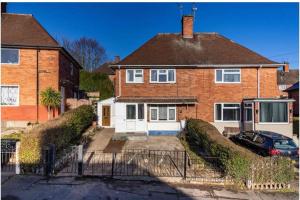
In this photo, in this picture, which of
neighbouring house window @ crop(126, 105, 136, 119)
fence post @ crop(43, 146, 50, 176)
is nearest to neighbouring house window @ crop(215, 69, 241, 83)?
neighbouring house window @ crop(126, 105, 136, 119)

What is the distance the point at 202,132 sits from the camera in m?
13.5

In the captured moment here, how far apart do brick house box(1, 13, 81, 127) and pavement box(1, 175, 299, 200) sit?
11.7 metres

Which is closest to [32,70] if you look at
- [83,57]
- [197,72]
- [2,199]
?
[197,72]

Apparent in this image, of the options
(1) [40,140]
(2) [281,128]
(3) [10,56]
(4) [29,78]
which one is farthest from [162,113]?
(3) [10,56]

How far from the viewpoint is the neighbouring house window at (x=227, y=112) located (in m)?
20.1

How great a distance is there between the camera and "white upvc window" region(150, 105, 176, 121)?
20000 mm

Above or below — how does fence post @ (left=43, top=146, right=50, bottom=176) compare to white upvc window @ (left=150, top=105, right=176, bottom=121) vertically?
below

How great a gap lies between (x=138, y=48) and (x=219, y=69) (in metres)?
7.37

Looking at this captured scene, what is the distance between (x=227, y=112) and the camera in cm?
2025

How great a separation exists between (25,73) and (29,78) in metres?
0.47

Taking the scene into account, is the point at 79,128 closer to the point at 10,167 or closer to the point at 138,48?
the point at 10,167

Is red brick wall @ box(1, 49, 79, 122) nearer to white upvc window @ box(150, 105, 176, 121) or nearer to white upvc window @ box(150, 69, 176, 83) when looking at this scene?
white upvc window @ box(150, 69, 176, 83)

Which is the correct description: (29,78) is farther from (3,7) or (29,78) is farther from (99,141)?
(3,7)

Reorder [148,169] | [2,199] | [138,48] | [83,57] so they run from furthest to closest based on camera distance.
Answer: [83,57] → [138,48] → [148,169] → [2,199]
